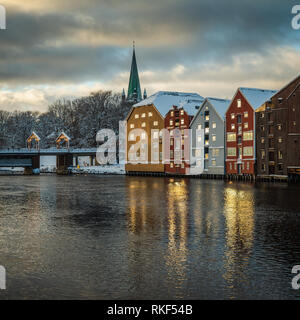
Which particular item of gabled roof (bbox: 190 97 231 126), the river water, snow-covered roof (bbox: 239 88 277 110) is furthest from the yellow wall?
the river water

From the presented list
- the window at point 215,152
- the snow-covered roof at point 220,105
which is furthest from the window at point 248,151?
the snow-covered roof at point 220,105

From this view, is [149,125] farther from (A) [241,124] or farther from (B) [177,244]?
(B) [177,244]

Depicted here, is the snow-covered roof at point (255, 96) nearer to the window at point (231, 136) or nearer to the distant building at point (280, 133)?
the distant building at point (280, 133)

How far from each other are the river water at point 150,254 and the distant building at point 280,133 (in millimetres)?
51106

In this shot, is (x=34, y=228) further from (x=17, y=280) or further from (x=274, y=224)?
(x=274, y=224)

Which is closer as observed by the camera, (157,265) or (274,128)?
(157,265)

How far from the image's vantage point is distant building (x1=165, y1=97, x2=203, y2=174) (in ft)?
356

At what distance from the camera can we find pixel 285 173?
83.4 m

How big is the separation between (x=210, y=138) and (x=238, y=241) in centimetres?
8176

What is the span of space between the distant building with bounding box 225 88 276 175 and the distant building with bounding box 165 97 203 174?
44.6 feet

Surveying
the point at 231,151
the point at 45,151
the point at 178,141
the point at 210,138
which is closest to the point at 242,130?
the point at 231,151

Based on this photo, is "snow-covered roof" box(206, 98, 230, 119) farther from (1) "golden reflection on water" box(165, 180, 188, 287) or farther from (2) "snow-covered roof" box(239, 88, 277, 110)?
(1) "golden reflection on water" box(165, 180, 188, 287)

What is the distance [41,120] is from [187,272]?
159m
